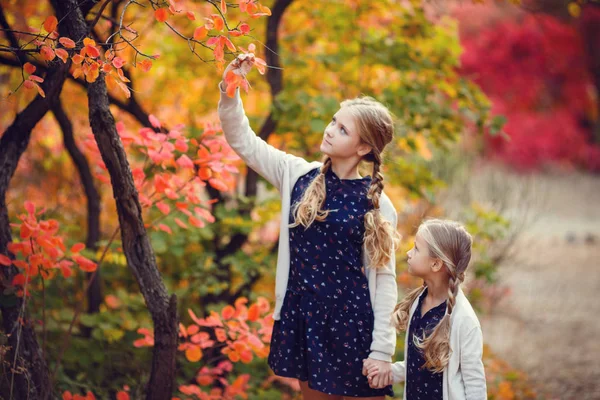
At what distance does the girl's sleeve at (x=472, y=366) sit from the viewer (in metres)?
2.06

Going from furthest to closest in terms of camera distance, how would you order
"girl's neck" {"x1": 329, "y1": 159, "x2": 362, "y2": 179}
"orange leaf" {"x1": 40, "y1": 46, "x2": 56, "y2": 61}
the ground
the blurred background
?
the ground → the blurred background → "girl's neck" {"x1": 329, "y1": 159, "x2": 362, "y2": 179} → "orange leaf" {"x1": 40, "y1": 46, "x2": 56, "y2": 61}

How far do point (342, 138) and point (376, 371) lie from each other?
2.74 ft

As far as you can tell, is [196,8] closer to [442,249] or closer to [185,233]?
[185,233]

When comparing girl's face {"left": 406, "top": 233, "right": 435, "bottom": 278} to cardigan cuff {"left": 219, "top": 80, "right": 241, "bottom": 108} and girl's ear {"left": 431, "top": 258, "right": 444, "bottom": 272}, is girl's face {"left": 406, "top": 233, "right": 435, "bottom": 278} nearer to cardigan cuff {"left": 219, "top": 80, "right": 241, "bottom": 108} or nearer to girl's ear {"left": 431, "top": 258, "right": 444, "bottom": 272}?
girl's ear {"left": 431, "top": 258, "right": 444, "bottom": 272}

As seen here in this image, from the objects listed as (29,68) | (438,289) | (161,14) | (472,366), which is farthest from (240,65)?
(472,366)

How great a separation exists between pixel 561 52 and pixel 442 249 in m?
12.5

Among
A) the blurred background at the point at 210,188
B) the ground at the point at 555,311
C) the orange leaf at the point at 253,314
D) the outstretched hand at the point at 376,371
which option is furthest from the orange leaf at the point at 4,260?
the ground at the point at 555,311

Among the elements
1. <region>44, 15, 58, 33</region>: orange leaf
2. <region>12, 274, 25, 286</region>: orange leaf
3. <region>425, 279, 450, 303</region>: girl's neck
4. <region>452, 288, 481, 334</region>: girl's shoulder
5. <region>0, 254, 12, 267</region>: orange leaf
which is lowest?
<region>12, 274, 25, 286</region>: orange leaf

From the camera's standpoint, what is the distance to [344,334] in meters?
2.29

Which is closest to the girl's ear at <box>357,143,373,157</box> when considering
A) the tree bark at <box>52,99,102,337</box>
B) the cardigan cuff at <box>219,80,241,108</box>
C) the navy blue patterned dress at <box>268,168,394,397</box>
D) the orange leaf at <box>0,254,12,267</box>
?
the navy blue patterned dress at <box>268,168,394,397</box>

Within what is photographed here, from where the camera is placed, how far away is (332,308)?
230 cm

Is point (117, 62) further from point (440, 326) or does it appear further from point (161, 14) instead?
point (440, 326)

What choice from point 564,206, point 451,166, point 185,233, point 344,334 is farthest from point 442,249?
point 564,206

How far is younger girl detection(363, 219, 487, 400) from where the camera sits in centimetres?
209
